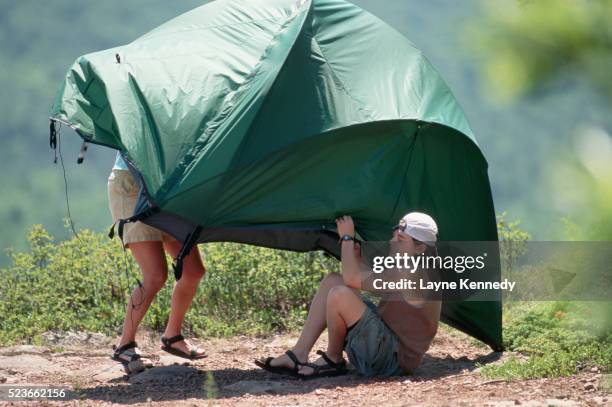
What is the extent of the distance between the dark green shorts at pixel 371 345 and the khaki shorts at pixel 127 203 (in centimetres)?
133

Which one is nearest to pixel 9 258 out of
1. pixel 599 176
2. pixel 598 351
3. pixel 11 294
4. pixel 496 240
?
pixel 11 294

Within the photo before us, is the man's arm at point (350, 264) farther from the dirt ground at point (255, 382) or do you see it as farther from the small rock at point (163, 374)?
the small rock at point (163, 374)

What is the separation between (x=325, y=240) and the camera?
5676 millimetres

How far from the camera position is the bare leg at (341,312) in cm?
513

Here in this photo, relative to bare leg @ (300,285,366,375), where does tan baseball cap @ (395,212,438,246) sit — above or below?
above

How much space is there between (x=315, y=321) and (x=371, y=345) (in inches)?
13.9

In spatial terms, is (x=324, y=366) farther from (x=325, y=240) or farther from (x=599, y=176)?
(x=599, y=176)

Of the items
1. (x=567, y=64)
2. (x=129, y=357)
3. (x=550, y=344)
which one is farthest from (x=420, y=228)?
(x=567, y=64)

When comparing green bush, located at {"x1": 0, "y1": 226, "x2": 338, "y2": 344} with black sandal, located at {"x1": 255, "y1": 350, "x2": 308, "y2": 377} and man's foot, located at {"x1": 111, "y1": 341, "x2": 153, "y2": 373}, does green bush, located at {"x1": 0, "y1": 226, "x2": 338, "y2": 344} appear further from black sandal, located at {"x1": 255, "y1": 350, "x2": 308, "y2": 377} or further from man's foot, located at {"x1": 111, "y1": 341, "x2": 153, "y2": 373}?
black sandal, located at {"x1": 255, "y1": 350, "x2": 308, "y2": 377}

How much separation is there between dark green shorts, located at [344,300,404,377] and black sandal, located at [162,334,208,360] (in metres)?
1.17

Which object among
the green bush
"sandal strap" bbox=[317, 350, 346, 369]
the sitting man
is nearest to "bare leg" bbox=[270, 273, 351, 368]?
the sitting man

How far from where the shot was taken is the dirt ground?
4625 millimetres

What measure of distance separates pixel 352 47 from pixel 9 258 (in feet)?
14.6

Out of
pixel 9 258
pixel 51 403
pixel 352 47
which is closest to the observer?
pixel 51 403
